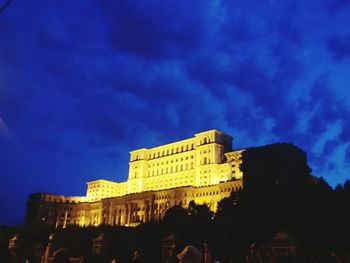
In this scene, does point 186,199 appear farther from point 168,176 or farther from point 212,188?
point 168,176

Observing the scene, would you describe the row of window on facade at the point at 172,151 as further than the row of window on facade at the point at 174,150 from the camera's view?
Yes

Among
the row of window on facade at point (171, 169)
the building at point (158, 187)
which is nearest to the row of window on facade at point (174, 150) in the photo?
the building at point (158, 187)

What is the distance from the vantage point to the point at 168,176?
5054 inches

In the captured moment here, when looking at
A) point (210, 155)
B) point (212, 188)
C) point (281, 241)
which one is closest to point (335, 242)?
point (281, 241)

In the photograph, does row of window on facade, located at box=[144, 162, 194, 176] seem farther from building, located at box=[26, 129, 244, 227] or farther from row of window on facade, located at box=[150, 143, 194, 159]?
row of window on facade, located at box=[150, 143, 194, 159]

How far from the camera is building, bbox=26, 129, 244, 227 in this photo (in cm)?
10744

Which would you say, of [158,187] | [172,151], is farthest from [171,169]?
[158,187]

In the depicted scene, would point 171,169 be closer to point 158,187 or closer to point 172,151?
point 172,151

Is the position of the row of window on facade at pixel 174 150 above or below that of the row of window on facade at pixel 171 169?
above

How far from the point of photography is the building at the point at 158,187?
10744 cm

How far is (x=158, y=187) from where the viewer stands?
128000mm

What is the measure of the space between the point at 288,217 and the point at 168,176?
276ft

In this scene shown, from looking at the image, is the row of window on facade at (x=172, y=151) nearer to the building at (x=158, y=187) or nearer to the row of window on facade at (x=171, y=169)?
the building at (x=158, y=187)

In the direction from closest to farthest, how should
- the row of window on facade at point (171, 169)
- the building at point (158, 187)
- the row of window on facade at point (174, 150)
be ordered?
1. the building at point (158, 187)
2. the row of window on facade at point (174, 150)
3. the row of window on facade at point (171, 169)
